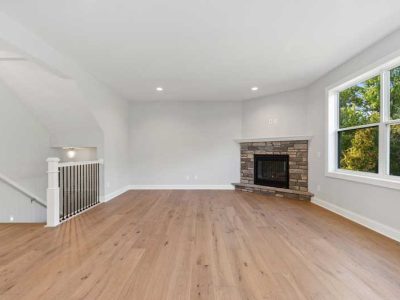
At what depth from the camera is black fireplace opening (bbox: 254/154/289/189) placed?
18.5ft

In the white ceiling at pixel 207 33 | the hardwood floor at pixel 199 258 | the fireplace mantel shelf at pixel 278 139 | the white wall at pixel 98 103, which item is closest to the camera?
the hardwood floor at pixel 199 258

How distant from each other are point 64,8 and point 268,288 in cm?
329

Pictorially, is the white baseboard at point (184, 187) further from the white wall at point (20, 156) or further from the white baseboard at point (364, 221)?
the white baseboard at point (364, 221)

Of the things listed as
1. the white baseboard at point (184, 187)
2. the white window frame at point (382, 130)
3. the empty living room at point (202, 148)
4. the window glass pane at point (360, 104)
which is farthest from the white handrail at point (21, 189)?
the window glass pane at point (360, 104)

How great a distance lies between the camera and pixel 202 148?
256 inches

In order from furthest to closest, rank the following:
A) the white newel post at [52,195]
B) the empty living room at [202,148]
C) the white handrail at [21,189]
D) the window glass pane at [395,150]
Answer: the white handrail at [21,189] < the white newel post at [52,195] < the window glass pane at [395,150] < the empty living room at [202,148]

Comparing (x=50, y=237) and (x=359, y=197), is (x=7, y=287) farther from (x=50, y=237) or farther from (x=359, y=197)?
(x=359, y=197)

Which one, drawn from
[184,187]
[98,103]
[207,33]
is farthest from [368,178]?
[98,103]

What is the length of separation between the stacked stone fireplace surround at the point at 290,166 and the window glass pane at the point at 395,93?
85.7 inches

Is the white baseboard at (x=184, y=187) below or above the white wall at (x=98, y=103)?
below

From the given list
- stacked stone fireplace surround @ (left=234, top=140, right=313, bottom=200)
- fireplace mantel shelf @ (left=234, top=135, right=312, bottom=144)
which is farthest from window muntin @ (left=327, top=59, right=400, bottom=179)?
stacked stone fireplace surround @ (left=234, top=140, right=313, bottom=200)

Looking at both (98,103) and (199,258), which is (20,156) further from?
(199,258)

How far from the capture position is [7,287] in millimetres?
1804

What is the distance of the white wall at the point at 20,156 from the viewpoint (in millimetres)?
4293
